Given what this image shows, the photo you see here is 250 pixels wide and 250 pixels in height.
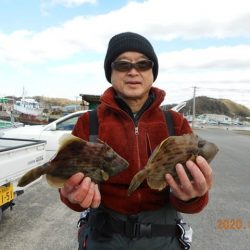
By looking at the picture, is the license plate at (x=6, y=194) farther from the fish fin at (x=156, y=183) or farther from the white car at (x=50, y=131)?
the white car at (x=50, y=131)

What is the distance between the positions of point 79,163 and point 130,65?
30.8 inches

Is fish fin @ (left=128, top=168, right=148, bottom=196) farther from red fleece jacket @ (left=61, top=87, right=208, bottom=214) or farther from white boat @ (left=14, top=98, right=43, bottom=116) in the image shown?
white boat @ (left=14, top=98, right=43, bottom=116)

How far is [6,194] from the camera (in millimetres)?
5754

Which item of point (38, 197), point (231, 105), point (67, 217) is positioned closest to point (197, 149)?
point (67, 217)

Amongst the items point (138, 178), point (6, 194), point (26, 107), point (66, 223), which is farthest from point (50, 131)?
point (26, 107)

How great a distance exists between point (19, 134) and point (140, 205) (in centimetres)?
1012

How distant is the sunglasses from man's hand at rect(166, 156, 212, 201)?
30.4 inches

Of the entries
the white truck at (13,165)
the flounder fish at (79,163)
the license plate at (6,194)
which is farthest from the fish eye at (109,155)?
the license plate at (6,194)

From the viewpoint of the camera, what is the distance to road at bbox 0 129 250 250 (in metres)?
5.86

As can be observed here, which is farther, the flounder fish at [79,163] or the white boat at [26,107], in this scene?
the white boat at [26,107]

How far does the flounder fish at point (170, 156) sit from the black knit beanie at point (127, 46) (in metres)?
0.75

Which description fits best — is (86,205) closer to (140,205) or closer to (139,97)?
(140,205)

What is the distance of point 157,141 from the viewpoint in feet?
8.61

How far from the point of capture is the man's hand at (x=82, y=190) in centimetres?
229
